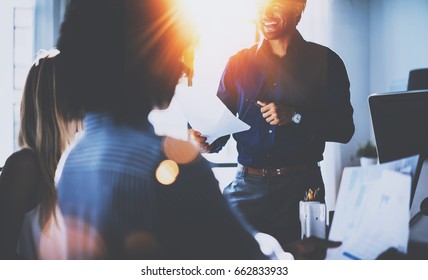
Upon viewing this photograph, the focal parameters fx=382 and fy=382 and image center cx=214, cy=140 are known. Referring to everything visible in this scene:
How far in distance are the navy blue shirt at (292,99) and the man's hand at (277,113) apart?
61 mm

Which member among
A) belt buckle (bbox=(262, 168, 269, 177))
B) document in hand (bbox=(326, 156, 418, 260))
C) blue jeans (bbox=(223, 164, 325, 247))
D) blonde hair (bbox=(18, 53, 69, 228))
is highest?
blonde hair (bbox=(18, 53, 69, 228))

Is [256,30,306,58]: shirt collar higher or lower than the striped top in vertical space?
higher

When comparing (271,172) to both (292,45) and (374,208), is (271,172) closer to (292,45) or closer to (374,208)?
(292,45)

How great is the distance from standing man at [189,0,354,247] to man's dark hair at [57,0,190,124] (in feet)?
2.34

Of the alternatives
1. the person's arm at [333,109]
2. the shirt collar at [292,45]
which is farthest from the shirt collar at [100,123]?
the shirt collar at [292,45]

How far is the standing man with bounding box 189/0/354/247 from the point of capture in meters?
A: 1.66

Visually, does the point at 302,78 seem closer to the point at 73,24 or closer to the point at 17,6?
the point at 73,24

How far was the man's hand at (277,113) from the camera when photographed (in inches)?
62.8

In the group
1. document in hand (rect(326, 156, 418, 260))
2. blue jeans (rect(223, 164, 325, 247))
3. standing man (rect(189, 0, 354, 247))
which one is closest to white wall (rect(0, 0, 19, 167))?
standing man (rect(189, 0, 354, 247))

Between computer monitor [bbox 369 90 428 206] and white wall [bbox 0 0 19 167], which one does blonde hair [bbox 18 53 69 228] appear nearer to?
white wall [bbox 0 0 19 167]

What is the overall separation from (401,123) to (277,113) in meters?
0.55

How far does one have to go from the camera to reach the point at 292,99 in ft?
5.69

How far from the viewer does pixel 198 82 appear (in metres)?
1.71

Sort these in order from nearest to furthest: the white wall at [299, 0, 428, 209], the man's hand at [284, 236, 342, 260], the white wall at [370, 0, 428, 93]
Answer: the man's hand at [284, 236, 342, 260], the white wall at [299, 0, 428, 209], the white wall at [370, 0, 428, 93]
